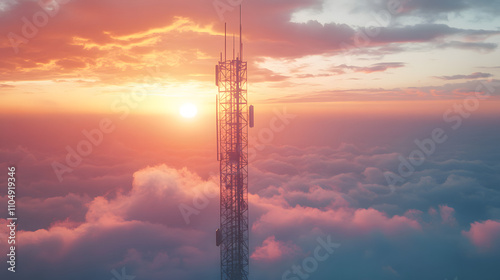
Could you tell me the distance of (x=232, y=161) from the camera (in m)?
22.3

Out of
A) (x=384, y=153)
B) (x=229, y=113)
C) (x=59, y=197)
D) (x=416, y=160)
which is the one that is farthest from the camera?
(x=384, y=153)

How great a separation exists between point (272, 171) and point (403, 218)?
74.6 metres

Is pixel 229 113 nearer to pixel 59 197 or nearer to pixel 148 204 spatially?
pixel 148 204

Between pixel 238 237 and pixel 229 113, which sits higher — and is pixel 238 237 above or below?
below

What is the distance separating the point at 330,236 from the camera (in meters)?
91.9

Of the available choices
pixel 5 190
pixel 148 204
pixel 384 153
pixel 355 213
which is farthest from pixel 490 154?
pixel 5 190

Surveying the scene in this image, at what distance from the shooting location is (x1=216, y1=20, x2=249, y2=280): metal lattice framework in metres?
21.7

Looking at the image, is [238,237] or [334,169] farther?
[334,169]

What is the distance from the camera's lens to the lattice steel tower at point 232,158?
2170 cm

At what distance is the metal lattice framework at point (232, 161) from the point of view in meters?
21.7

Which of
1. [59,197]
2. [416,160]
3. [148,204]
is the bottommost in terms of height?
[148,204]

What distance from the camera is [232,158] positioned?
22.3m

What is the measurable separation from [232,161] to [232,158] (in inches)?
9.9

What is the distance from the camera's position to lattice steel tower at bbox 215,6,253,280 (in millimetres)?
21703
